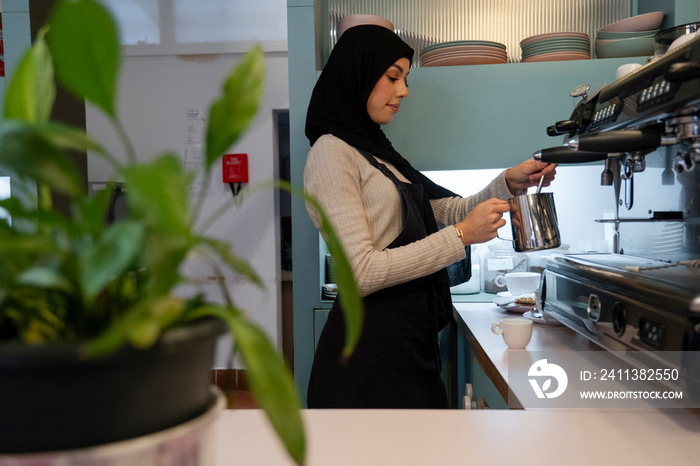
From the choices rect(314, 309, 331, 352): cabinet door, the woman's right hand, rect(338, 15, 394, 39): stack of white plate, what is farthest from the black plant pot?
rect(338, 15, 394, 39): stack of white plate

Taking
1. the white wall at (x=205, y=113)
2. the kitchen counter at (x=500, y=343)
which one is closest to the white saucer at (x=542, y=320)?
the kitchen counter at (x=500, y=343)

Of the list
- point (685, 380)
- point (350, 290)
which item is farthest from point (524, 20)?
point (350, 290)

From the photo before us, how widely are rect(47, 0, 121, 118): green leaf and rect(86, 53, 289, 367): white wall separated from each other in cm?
327

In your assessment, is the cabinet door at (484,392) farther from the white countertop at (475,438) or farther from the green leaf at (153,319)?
the green leaf at (153,319)

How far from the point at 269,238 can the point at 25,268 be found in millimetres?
3279


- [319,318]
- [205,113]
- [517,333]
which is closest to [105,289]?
[517,333]

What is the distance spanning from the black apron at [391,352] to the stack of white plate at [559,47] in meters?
0.81

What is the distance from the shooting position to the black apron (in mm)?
1535

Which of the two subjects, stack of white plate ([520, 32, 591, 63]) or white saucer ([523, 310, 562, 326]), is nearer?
white saucer ([523, 310, 562, 326])

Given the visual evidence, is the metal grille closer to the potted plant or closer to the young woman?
the young woman

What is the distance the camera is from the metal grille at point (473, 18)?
92.3 inches

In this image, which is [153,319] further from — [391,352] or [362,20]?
[362,20]

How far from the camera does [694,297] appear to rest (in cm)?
79

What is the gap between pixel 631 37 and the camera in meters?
2.01
